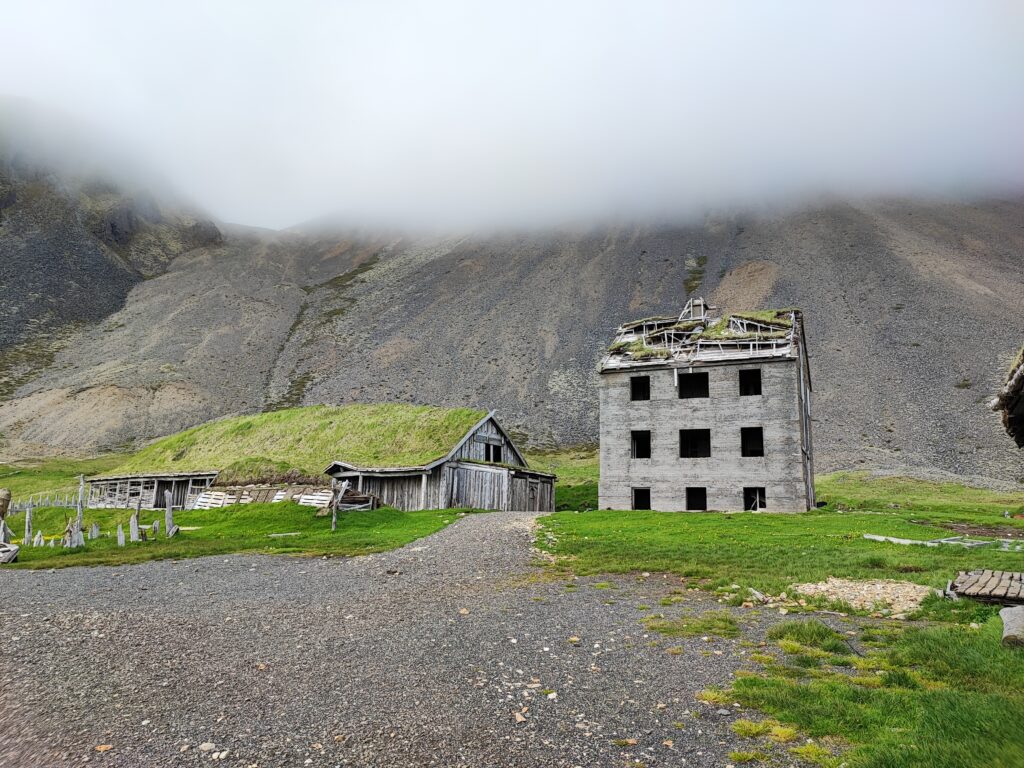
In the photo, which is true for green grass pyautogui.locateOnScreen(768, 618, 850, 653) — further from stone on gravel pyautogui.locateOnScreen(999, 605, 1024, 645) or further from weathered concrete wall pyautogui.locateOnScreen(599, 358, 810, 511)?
weathered concrete wall pyautogui.locateOnScreen(599, 358, 810, 511)

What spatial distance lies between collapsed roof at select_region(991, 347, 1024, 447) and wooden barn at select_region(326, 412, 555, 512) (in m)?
28.3

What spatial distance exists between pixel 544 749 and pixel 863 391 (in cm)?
9318

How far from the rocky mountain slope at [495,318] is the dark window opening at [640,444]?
37079 mm

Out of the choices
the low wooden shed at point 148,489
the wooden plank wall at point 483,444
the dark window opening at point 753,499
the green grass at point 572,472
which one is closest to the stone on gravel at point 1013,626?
the dark window opening at point 753,499

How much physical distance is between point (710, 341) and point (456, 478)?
679 inches

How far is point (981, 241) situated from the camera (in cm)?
12888

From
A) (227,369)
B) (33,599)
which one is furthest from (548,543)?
(227,369)

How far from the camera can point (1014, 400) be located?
35.4ft

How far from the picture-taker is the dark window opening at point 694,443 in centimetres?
3788

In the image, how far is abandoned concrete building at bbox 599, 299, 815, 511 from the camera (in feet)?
115

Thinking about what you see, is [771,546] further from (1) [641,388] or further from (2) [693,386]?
(1) [641,388]

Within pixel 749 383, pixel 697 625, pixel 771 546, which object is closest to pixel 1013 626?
pixel 697 625

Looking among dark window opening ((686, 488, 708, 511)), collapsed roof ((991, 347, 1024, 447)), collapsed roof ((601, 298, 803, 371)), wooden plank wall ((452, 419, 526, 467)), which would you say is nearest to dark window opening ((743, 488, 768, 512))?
dark window opening ((686, 488, 708, 511))

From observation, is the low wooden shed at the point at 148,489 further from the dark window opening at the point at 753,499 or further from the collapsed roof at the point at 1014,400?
the collapsed roof at the point at 1014,400
